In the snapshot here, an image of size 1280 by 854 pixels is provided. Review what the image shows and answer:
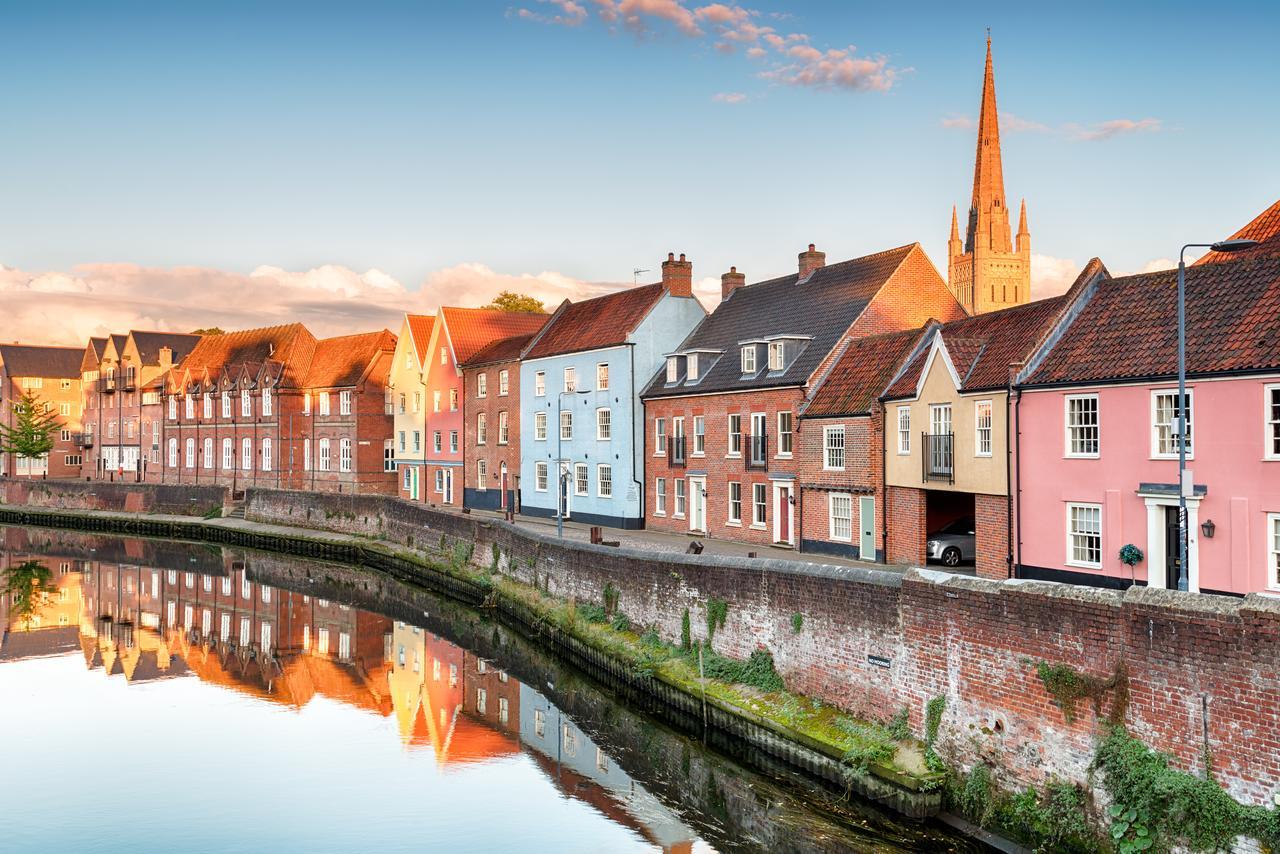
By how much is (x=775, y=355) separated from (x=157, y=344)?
67009 mm

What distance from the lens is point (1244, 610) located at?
12.1 metres

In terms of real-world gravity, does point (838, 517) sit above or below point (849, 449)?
below

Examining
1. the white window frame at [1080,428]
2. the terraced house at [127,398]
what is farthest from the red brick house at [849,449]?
the terraced house at [127,398]

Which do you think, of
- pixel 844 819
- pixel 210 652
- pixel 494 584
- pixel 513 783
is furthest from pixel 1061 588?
pixel 210 652

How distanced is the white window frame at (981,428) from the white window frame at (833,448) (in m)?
5.57

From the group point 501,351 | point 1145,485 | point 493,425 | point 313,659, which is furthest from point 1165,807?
point 501,351

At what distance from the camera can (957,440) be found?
27.2 meters

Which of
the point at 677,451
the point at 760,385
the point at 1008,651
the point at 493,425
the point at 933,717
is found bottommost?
the point at 933,717

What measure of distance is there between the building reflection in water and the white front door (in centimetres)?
1100

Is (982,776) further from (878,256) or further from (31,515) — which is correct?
(31,515)

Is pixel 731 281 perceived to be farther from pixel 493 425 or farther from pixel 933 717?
pixel 933 717

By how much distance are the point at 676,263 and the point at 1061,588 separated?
32.1 m

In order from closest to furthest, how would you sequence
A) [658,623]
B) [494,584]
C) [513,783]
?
[513,783] < [658,623] < [494,584]

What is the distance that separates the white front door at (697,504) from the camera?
39375 millimetres
